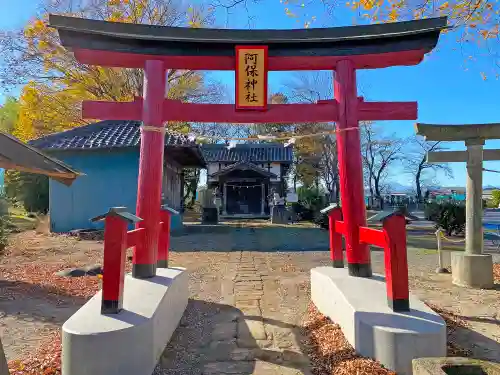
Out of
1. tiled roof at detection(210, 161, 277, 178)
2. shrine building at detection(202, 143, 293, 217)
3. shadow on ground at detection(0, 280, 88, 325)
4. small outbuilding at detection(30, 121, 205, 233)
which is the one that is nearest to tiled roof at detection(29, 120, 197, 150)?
small outbuilding at detection(30, 121, 205, 233)

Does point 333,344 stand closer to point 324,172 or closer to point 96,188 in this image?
point 96,188

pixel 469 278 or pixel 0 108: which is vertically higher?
pixel 0 108

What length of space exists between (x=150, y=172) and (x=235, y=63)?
2.05 metres

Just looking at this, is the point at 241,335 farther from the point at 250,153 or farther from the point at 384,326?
the point at 250,153

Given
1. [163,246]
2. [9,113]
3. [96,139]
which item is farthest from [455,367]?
[9,113]

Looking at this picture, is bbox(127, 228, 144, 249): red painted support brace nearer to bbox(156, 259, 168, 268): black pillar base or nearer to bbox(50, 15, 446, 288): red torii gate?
bbox(50, 15, 446, 288): red torii gate

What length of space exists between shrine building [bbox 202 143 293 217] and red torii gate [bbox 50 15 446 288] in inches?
832

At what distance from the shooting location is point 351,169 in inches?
217

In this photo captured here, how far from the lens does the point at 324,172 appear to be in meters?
33.0

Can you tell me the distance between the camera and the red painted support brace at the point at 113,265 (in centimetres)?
384

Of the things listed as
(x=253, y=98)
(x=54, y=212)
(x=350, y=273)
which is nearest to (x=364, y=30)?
(x=253, y=98)

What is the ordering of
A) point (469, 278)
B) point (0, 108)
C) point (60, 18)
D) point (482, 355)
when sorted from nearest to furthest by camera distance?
point (482, 355)
point (60, 18)
point (469, 278)
point (0, 108)

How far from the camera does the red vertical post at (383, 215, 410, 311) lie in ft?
13.2

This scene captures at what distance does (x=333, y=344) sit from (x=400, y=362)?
976 millimetres
